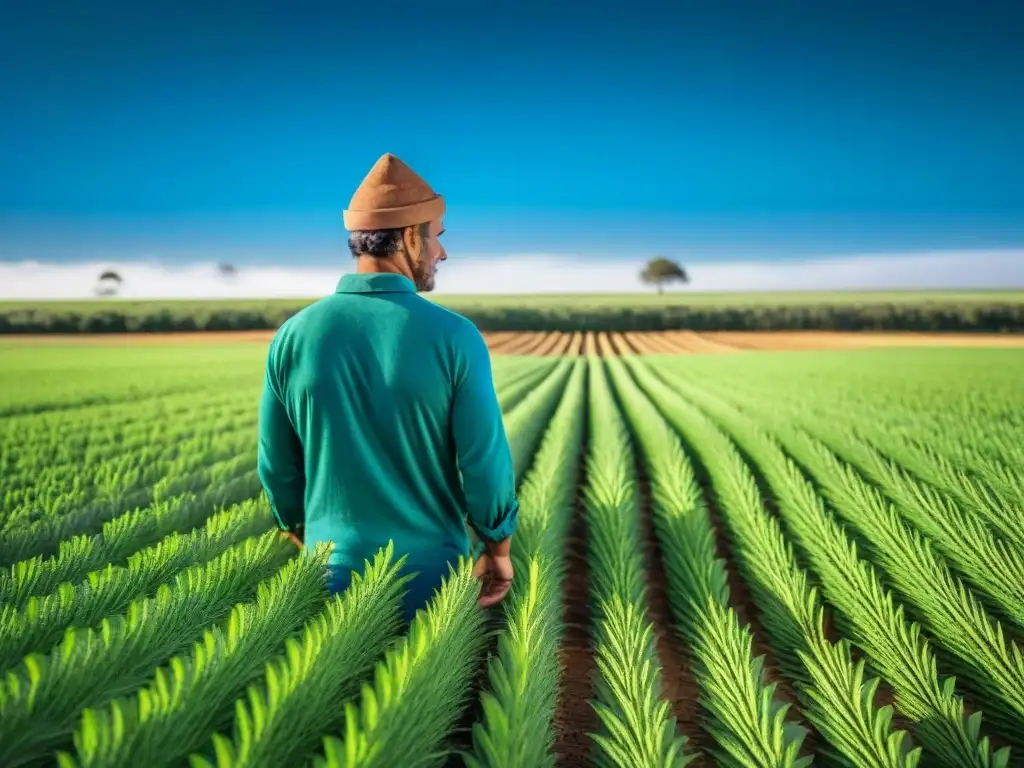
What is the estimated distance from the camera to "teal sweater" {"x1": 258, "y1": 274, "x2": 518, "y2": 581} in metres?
1.72

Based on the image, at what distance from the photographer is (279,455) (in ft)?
6.41

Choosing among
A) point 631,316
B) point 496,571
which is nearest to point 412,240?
point 496,571

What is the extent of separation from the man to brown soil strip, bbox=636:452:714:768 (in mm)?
708

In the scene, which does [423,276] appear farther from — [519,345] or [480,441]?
[519,345]

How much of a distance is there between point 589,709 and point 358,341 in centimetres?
138

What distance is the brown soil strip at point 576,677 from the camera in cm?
178

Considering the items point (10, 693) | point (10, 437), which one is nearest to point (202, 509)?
point (10, 693)

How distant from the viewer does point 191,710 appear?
3.76 feet

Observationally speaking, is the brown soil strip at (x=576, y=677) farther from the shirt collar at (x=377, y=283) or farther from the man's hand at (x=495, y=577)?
the shirt collar at (x=377, y=283)

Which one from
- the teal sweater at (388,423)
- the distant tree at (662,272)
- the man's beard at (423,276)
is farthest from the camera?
the distant tree at (662,272)

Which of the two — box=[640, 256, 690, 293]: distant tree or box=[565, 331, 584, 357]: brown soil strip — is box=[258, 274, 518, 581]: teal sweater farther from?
A: box=[640, 256, 690, 293]: distant tree

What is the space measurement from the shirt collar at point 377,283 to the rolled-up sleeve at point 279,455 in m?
0.30

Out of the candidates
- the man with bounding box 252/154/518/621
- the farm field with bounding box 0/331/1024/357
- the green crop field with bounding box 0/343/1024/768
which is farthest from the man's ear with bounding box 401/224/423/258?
the farm field with bounding box 0/331/1024/357

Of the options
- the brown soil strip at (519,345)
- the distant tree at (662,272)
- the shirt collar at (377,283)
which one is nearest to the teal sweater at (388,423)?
the shirt collar at (377,283)
